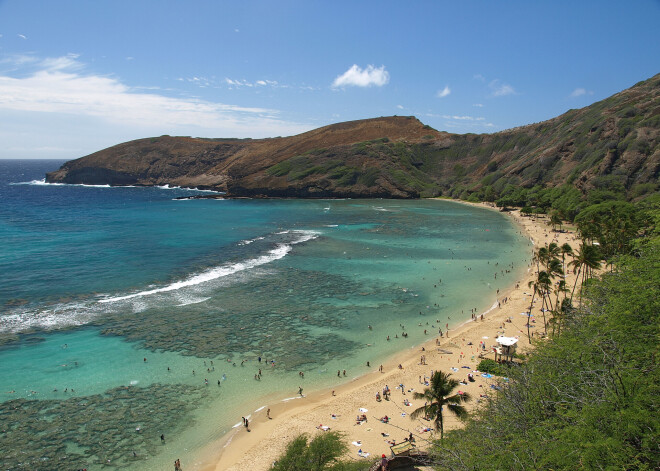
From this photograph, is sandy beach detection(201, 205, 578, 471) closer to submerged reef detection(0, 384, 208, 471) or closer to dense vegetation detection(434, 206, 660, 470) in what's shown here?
dense vegetation detection(434, 206, 660, 470)

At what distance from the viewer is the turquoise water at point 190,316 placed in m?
24.9

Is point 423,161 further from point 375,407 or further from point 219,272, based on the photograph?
point 375,407

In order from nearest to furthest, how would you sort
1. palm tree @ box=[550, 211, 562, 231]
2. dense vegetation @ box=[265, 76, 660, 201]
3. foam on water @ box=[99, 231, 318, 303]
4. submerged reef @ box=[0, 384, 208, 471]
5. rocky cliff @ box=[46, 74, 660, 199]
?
submerged reef @ box=[0, 384, 208, 471]
foam on water @ box=[99, 231, 318, 303]
palm tree @ box=[550, 211, 562, 231]
dense vegetation @ box=[265, 76, 660, 201]
rocky cliff @ box=[46, 74, 660, 199]

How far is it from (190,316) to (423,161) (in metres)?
141

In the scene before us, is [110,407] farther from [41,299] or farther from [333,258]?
[333,258]

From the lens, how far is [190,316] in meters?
40.2

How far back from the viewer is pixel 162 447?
75.8ft

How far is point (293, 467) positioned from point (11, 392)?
22.0 m

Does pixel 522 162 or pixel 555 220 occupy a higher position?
pixel 522 162

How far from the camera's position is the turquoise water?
24.9m

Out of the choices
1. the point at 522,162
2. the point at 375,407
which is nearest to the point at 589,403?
the point at 375,407

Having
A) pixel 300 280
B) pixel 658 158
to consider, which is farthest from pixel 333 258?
pixel 658 158

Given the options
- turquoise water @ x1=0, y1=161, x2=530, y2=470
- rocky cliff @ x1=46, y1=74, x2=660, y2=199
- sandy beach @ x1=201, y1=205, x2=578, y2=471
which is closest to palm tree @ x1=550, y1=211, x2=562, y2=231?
turquoise water @ x1=0, y1=161, x2=530, y2=470

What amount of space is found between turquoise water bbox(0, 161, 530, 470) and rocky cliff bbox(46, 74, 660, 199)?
33.4 metres
